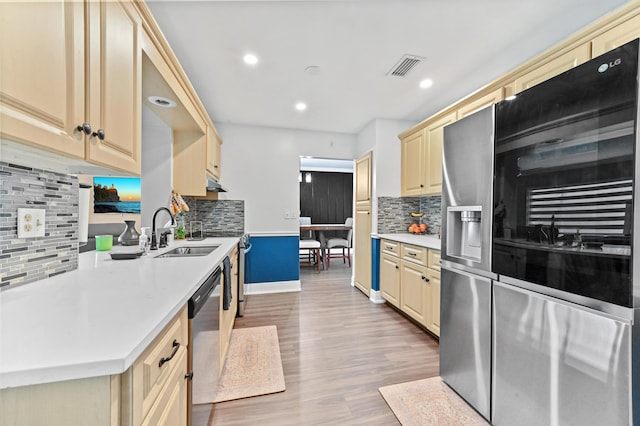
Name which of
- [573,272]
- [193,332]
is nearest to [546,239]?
[573,272]

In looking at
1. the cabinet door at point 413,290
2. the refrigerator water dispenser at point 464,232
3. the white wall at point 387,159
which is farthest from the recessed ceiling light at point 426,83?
the cabinet door at point 413,290

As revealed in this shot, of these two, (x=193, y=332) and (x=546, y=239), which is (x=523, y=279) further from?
(x=193, y=332)

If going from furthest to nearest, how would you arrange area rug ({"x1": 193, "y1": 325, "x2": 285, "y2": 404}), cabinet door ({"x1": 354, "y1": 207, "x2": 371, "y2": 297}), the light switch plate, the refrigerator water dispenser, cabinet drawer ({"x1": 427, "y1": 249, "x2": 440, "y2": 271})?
cabinet door ({"x1": 354, "y1": 207, "x2": 371, "y2": 297}) < cabinet drawer ({"x1": 427, "y1": 249, "x2": 440, "y2": 271}) < area rug ({"x1": 193, "y1": 325, "x2": 285, "y2": 404}) < the refrigerator water dispenser < the light switch plate

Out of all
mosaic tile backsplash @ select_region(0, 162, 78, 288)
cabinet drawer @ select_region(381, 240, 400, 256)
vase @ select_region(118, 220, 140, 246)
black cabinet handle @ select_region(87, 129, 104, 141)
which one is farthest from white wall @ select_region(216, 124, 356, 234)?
black cabinet handle @ select_region(87, 129, 104, 141)

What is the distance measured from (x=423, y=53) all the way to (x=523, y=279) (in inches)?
70.7

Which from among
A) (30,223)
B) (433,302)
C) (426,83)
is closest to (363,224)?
(433,302)

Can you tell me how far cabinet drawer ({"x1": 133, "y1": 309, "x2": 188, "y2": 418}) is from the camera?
26.7 inches

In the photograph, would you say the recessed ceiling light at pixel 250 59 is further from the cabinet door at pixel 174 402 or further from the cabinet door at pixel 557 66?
the cabinet door at pixel 174 402

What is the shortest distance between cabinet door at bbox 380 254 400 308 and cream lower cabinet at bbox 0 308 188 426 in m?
2.67

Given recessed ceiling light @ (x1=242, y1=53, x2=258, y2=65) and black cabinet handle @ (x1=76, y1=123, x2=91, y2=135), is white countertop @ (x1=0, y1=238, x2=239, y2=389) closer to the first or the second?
black cabinet handle @ (x1=76, y1=123, x2=91, y2=135)

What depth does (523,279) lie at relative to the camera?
1.32 m

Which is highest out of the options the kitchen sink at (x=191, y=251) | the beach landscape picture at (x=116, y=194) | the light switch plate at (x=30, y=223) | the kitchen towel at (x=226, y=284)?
the beach landscape picture at (x=116, y=194)

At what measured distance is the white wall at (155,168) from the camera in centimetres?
249

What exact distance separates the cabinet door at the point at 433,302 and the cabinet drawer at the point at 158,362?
6.88 ft
